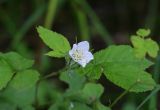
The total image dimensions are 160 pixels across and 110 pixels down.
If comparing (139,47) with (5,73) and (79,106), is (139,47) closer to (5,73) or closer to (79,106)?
(79,106)

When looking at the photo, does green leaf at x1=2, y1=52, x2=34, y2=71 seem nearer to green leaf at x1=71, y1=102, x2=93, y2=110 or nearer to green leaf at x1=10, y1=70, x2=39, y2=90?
green leaf at x1=10, y1=70, x2=39, y2=90

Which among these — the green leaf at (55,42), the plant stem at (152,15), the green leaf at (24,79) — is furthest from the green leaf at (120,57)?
the plant stem at (152,15)

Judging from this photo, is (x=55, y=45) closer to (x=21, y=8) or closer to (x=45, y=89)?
(x=45, y=89)

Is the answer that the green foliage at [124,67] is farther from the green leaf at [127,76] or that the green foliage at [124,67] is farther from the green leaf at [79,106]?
the green leaf at [79,106]

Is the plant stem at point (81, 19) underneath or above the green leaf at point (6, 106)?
underneath

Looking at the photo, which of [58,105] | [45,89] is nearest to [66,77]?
→ [58,105]

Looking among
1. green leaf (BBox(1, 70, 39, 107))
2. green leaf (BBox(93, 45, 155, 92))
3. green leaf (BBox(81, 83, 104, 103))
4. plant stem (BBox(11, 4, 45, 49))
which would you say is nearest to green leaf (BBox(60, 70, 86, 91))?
green leaf (BBox(81, 83, 104, 103))

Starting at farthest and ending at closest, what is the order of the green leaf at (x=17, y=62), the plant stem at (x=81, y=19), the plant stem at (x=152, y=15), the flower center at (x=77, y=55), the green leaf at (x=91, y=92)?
the plant stem at (x=152, y=15) < the plant stem at (x=81, y=19) < the green leaf at (x=91, y=92) < the green leaf at (x=17, y=62) < the flower center at (x=77, y=55)
